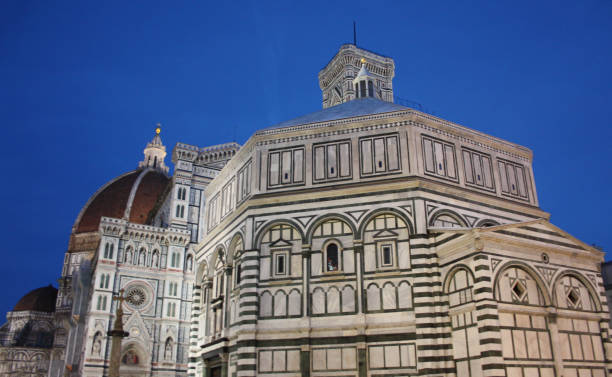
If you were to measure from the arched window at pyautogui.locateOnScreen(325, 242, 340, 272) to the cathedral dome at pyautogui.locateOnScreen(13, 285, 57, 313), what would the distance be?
198 ft

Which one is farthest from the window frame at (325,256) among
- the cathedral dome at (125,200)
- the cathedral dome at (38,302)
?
the cathedral dome at (38,302)

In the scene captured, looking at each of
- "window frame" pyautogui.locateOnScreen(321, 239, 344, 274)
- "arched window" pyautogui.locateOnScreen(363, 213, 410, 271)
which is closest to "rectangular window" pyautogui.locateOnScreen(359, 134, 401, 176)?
"arched window" pyautogui.locateOnScreen(363, 213, 410, 271)

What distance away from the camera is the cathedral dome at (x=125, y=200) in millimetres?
76000

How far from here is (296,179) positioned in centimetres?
2312

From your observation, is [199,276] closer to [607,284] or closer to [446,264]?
[446,264]

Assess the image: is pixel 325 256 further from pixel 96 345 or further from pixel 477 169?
pixel 96 345

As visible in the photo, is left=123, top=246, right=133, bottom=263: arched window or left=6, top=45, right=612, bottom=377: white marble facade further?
left=123, top=246, right=133, bottom=263: arched window

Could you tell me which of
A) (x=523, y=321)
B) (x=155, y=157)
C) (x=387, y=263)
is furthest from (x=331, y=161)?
(x=155, y=157)

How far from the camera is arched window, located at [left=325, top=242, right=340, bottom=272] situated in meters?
21.2

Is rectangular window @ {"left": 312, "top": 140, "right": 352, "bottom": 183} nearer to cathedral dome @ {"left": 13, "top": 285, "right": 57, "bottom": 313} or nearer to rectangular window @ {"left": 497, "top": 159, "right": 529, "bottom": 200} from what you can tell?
rectangular window @ {"left": 497, "top": 159, "right": 529, "bottom": 200}

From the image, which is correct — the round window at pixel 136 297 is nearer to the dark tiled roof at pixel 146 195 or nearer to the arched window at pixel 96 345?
the arched window at pixel 96 345

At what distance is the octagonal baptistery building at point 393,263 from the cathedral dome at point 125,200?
53.6 meters

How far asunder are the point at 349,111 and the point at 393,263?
8.16 metres

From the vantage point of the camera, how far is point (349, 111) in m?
25.6
